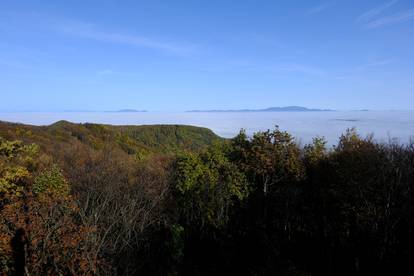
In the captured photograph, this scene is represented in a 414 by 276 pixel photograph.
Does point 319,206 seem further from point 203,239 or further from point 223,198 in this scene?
point 203,239

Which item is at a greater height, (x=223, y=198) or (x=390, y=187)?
(x=390, y=187)

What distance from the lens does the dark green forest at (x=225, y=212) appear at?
11.8 meters

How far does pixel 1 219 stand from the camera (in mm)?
10789

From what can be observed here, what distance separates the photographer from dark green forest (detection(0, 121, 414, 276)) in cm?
1177

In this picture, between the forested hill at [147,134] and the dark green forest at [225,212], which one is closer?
the dark green forest at [225,212]

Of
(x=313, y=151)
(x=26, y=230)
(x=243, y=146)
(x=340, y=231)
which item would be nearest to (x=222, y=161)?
(x=243, y=146)

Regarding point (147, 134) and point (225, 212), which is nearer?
point (225, 212)

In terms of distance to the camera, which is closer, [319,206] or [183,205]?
[319,206]

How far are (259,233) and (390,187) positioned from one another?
9936mm

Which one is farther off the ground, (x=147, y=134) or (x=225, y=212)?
(x=147, y=134)

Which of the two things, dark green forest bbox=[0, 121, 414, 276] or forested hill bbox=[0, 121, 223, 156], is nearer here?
dark green forest bbox=[0, 121, 414, 276]

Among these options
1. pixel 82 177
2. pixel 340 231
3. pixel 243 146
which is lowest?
pixel 340 231

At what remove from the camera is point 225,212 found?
2802 centimetres

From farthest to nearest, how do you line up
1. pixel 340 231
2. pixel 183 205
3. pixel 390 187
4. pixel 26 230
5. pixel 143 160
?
pixel 143 160
pixel 183 205
pixel 340 231
pixel 390 187
pixel 26 230
